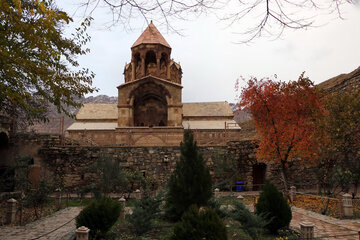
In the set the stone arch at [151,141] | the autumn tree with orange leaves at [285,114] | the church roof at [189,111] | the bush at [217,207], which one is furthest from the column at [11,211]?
the church roof at [189,111]

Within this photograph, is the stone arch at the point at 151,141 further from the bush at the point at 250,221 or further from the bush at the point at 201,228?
the bush at the point at 201,228

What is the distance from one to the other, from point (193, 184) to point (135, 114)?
60.0ft

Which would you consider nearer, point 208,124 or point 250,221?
point 250,221

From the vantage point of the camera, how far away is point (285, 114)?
12.0 m

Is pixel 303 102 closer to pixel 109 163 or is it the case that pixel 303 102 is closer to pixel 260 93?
pixel 260 93

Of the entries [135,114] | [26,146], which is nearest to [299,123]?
[26,146]

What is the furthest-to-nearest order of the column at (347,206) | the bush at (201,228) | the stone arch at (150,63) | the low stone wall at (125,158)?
the stone arch at (150,63) < the low stone wall at (125,158) < the column at (347,206) < the bush at (201,228)

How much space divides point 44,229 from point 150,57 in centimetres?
2231

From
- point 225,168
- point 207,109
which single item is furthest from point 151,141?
point 207,109

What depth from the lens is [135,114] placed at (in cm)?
2491

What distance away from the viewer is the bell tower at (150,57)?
83.8 ft

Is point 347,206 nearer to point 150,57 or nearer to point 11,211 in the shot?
point 11,211

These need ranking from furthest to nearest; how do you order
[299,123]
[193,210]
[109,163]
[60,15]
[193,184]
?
[109,163] → [299,123] → [193,184] → [60,15] → [193,210]

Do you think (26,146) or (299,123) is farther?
(26,146)
